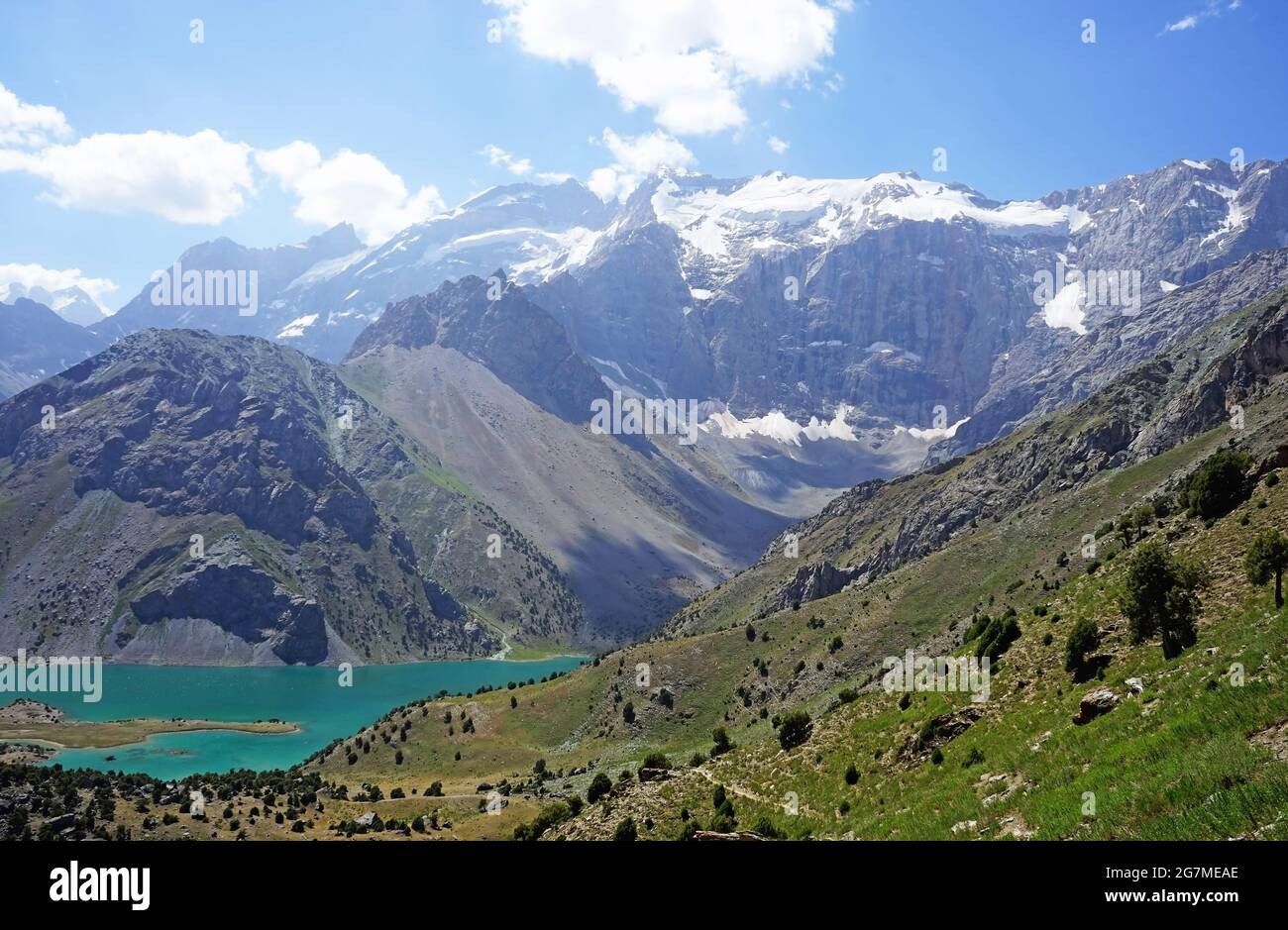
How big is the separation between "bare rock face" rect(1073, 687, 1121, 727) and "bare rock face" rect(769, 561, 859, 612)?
126203 mm

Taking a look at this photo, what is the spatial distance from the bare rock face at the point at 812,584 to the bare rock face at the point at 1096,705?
126 meters

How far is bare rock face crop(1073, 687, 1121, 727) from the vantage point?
28.5 metres

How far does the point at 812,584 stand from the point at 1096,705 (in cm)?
13630

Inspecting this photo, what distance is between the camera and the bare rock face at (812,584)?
525 feet

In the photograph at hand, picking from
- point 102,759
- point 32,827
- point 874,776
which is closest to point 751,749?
point 874,776

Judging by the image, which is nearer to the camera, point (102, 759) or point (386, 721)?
point (386, 721)

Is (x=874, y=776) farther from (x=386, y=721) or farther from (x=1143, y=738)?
(x=386, y=721)

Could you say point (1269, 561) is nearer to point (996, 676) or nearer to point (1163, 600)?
point (1163, 600)

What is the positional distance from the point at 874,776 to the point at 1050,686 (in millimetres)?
9612

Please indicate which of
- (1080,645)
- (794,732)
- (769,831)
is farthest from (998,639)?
(769,831)

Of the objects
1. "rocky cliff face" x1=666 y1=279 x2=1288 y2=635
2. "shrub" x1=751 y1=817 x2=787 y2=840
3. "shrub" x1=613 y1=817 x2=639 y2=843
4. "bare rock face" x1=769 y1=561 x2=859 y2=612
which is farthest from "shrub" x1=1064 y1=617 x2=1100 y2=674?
"bare rock face" x1=769 y1=561 x2=859 y2=612

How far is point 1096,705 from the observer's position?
95.0ft

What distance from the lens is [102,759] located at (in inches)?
6068
